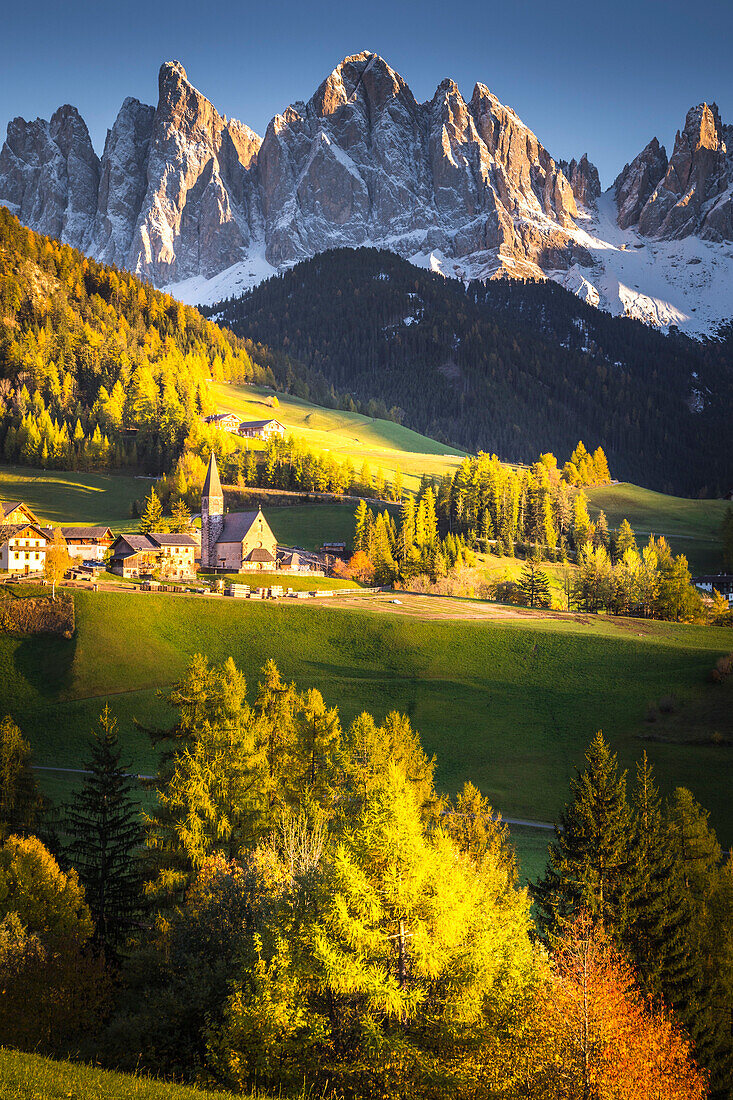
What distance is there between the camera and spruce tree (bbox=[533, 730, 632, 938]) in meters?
36.0

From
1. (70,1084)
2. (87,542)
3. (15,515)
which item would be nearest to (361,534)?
(87,542)

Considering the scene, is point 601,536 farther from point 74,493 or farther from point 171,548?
point 74,493

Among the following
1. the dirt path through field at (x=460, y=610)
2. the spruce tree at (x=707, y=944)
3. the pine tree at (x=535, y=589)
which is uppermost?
the pine tree at (x=535, y=589)

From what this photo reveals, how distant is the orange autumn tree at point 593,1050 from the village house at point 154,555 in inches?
3409

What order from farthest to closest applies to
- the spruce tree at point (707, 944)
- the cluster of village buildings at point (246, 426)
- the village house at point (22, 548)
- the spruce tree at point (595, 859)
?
the cluster of village buildings at point (246, 426) → the village house at point (22, 548) → the spruce tree at point (595, 859) → the spruce tree at point (707, 944)

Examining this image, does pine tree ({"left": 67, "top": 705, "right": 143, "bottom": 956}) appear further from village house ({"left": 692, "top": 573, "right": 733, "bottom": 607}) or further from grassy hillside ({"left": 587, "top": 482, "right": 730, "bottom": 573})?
grassy hillside ({"left": 587, "top": 482, "right": 730, "bottom": 573})

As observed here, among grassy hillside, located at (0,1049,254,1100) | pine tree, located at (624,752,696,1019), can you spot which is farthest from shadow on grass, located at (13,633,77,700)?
grassy hillside, located at (0,1049,254,1100)

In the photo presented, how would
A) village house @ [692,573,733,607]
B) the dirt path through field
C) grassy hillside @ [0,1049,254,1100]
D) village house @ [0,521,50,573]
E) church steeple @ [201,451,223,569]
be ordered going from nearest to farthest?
1. grassy hillside @ [0,1049,254,1100]
2. the dirt path through field
3. village house @ [0,521,50,573]
4. church steeple @ [201,451,223,569]
5. village house @ [692,573,733,607]

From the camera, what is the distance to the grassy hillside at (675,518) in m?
154

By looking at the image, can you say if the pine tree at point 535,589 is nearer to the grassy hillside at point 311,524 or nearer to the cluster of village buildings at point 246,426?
the grassy hillside at point 311,524

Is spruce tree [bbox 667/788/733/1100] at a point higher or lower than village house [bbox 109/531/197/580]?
lower

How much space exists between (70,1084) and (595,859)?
26.6m

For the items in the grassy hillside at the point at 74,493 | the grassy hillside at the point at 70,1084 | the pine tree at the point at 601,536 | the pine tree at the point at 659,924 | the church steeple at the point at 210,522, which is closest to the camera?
the grassy hillside at the point at 70,1084

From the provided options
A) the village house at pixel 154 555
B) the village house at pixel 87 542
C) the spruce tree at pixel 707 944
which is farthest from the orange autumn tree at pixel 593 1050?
the village house at pixel 87 542
